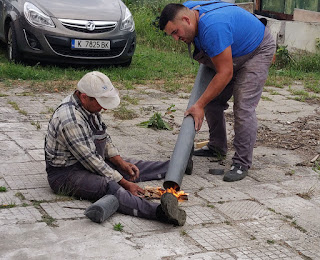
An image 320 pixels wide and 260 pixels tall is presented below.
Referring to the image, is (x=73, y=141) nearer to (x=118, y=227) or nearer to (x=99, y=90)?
(x=99, y=90)

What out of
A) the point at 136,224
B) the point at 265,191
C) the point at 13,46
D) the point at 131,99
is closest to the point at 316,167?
the point at 265,191

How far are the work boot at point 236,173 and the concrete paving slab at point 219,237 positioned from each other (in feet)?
3.75

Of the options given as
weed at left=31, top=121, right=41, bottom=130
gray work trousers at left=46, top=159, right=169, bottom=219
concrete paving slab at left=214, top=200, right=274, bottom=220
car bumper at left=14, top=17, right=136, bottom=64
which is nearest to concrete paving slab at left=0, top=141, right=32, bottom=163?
weed at left=31, top=121, right=41, bottom=130

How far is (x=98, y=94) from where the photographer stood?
191 inches

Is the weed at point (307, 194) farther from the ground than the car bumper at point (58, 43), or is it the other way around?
the car bumper at point (58, 43)

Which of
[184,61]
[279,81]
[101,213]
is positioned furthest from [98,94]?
[184,61]

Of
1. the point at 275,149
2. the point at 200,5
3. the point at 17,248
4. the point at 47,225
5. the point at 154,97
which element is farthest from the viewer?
the point at 154,97

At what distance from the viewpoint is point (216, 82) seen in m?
5.48

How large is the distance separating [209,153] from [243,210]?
1647 mm

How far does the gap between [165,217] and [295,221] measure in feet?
3.32

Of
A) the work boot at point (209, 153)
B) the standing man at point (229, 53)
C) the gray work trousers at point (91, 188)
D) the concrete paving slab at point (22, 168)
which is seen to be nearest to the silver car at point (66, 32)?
the work boot at point (209, 153)

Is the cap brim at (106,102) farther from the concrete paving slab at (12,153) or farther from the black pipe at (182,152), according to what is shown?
the concrete paving slab at (12,153)

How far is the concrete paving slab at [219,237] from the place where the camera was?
14.2 feet

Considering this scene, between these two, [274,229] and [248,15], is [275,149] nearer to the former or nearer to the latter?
[248,15]
